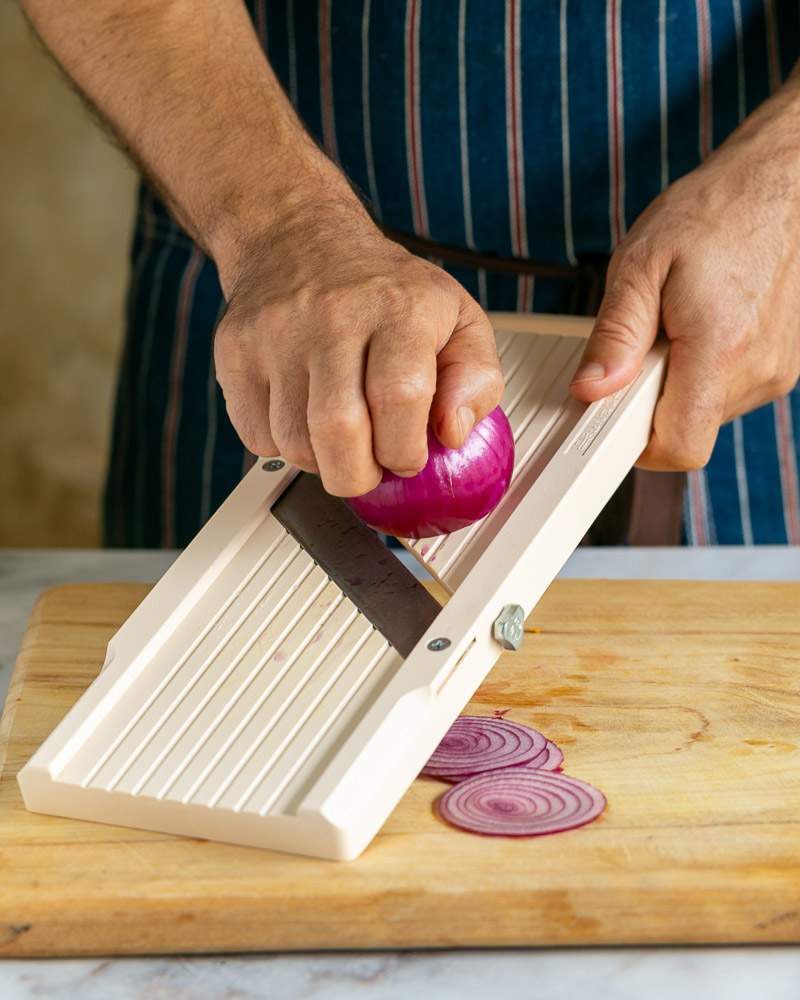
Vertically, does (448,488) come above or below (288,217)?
below

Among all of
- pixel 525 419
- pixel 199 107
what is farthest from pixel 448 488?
pixel 199 107

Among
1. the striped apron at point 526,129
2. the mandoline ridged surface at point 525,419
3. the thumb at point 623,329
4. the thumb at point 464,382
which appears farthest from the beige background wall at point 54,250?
the thumb at point 464,382

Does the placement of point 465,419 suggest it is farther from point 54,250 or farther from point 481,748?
point 54,250

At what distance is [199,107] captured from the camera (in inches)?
56.0

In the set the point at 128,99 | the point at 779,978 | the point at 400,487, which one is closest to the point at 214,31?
the point at 128,99

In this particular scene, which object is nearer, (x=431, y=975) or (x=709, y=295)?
(x=431, y=975)

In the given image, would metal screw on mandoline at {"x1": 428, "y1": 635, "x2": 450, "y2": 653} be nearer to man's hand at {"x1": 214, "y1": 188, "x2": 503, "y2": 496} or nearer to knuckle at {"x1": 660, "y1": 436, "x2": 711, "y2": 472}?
man's hand at {"x1": 214, "y1": 188, "x2": 503, "y2": 496}

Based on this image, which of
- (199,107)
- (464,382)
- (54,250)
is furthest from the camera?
(54,250)

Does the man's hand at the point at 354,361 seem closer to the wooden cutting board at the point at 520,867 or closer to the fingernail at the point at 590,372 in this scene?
the fingernail at the point at 590,372

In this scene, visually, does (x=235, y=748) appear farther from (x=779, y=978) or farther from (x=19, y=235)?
(x=19, y=235)

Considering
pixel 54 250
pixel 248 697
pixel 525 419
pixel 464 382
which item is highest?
pixel 464 382

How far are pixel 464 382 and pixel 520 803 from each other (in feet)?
1.07

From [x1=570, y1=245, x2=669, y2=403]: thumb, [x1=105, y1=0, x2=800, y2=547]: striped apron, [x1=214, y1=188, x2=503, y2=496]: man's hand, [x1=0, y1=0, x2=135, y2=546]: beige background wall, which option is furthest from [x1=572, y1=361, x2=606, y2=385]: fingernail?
[x1=0, y1=0, x2=135, y2=546]: beige background wall

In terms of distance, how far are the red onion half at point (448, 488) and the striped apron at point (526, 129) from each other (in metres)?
0.55
